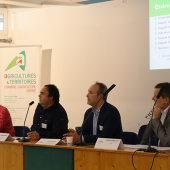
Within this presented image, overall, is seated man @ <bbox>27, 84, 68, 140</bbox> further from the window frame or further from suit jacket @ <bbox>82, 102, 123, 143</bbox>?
the window frame

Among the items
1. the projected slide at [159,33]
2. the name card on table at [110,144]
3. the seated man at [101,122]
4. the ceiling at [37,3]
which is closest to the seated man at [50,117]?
the seated man at [101,122]

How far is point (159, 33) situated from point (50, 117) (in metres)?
1.91

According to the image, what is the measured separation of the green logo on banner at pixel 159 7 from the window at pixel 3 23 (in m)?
2.72

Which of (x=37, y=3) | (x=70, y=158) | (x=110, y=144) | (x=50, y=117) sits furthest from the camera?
(x=37, y=3)

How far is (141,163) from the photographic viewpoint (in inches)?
71.5

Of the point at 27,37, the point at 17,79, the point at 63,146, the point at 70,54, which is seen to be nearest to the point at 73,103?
the point at 70,54

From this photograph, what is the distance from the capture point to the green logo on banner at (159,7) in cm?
367

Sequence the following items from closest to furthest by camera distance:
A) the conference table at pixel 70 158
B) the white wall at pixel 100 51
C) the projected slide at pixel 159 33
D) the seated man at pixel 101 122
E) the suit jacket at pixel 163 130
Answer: the conference table at pixel 70 158, the suit jacket at pixel 163 130, the seated man at pixel 101 122, the projected slide at pixel 159 33, the white wall at pixel 100 51

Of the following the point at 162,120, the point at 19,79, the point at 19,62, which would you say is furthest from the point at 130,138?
the point at 19,62

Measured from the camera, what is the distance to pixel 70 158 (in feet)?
6.98

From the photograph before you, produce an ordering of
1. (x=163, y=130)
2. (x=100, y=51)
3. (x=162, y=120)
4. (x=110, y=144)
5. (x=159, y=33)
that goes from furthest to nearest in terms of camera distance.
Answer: (x=100, y=51) → (x=159, y=33) → (x=162, y=120) → (x=163, y=130) → (x=110, y=144)

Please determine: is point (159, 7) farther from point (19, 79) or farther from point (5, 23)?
point (5, 23)

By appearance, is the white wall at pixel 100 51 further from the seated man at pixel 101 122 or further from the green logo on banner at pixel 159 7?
the seated man at pixel 101 122

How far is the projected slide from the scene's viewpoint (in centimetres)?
365
